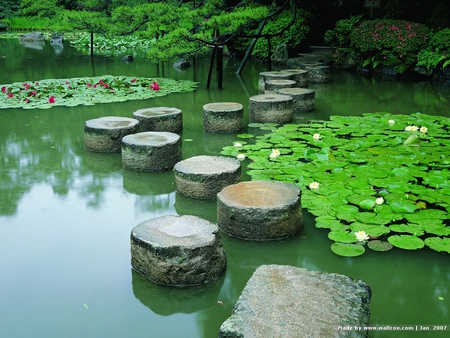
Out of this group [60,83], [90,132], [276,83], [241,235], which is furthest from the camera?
[60,83]

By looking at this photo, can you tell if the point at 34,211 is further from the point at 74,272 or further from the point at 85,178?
the point at 74,272

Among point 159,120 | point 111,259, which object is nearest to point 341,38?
point 159,120

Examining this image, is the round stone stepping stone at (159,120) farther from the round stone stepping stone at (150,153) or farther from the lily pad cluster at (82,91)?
the lily pad cluster at (82,91)

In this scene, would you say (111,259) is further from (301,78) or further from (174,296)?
(301,78)

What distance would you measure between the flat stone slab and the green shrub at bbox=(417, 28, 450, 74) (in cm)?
910

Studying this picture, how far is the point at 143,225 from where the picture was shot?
3199mm

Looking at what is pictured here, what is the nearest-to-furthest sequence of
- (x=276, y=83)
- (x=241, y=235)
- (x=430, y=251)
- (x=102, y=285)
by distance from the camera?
1. (x=102, y=285)
2. (x=430, y=251)
3. (x=241, y=235)
4. (x=276, y=83)

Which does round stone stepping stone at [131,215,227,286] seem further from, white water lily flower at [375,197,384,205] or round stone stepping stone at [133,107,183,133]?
round stone stepping stone at [133,107,183,133]

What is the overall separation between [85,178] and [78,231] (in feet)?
4.11

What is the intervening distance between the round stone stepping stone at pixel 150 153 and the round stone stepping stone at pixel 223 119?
4.60 ft

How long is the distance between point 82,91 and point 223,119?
371 cm

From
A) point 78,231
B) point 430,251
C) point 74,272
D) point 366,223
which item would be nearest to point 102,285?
point 74,272

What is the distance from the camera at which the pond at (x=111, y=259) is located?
8.93 feet

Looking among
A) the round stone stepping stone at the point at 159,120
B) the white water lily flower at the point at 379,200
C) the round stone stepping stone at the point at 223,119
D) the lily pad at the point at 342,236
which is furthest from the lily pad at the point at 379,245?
the round stone stepping stone at the point at 159,120
